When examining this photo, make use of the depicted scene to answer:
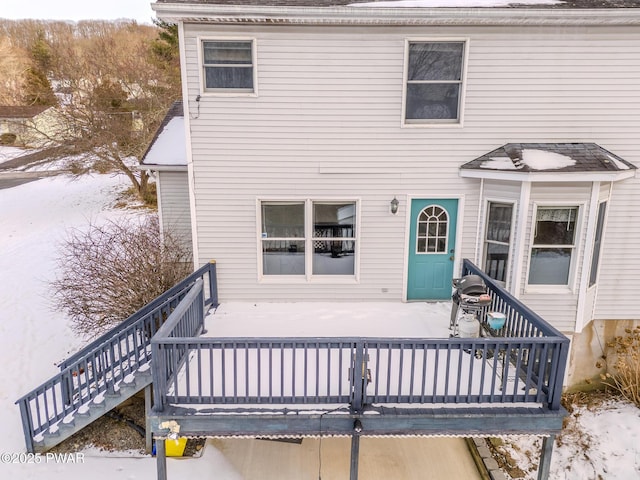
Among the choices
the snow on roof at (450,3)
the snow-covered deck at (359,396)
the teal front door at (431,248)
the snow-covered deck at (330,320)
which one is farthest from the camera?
the teal front door at (431,248)

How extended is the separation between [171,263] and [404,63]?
5.72m

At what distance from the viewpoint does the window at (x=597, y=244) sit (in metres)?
7.12

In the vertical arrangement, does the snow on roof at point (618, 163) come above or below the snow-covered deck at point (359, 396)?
above

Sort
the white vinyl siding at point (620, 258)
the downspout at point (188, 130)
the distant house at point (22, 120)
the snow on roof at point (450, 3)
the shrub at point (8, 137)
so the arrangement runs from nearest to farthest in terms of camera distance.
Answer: the snow on roof at point (450, 3) → the downspout at point (188, 130) → the white vinyl siding at point (620, 258) → the distant house at point (22, 120) → the shrub at point (8, 137)

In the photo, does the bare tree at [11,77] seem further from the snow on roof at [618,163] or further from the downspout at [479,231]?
the snow on roof at [618,163]

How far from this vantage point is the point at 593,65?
22.7 feet

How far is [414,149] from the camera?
7.32 m

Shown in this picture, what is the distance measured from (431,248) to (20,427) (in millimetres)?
7602

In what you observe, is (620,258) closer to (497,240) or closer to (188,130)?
(497,240)

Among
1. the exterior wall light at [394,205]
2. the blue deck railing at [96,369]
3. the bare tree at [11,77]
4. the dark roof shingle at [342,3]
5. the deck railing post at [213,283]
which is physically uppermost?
the bare tree at [11,77]

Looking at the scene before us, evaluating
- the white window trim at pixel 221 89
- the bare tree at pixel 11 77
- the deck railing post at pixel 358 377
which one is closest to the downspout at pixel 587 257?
the deck railing post at pixel 358 377

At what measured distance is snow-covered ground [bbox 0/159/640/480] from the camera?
20.5ft

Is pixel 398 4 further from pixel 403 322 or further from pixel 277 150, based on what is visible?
A: pixel 403 322

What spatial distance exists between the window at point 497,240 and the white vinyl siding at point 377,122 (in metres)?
0.26
